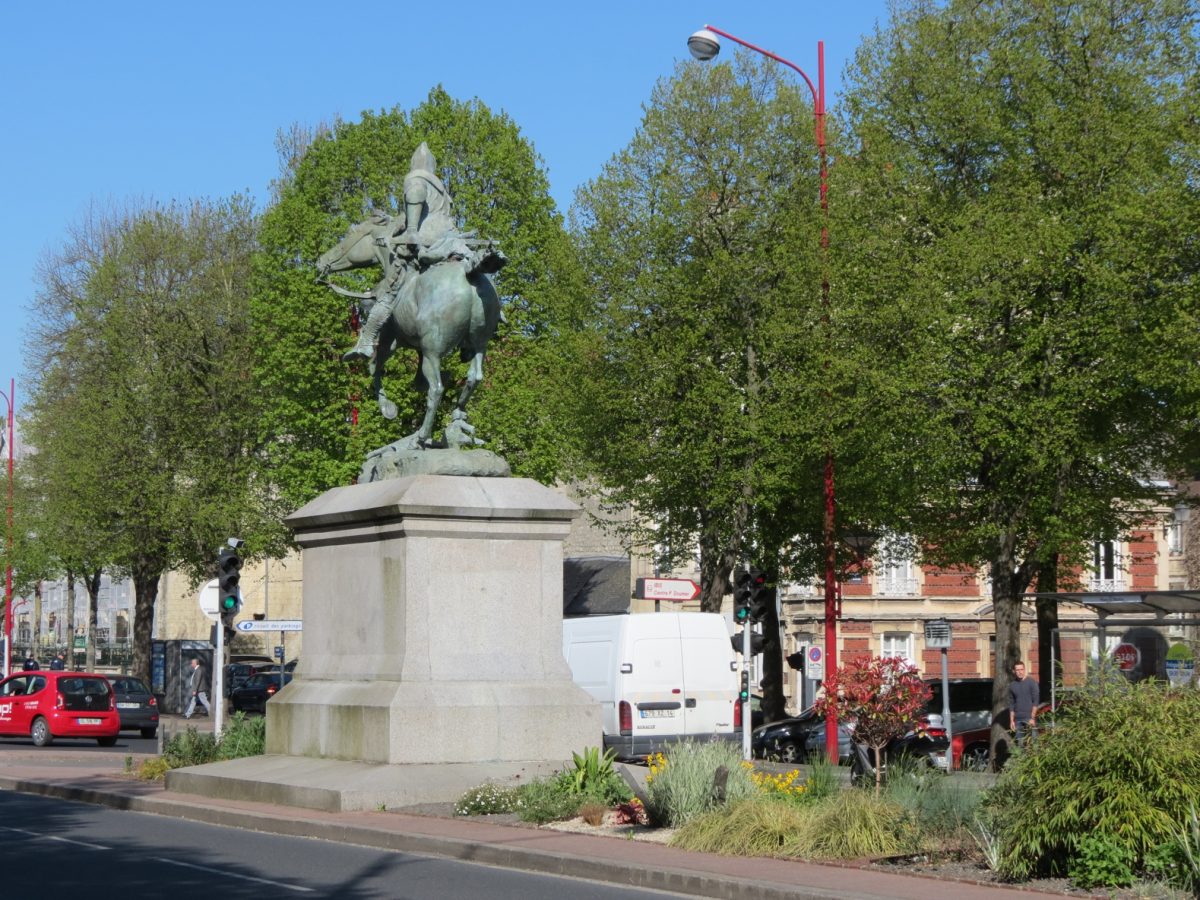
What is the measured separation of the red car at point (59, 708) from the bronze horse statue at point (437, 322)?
20.8 meters

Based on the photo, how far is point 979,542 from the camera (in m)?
33.0

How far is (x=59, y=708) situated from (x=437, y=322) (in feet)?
73.5

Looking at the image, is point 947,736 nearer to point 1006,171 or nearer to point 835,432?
point 835,432

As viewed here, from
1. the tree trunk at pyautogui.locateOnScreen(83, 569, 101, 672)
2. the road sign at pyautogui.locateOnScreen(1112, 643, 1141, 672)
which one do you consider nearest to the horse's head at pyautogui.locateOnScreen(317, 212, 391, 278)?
the road sign at pyautogui.locateOnScreen(1112, 643, 1141, 672)

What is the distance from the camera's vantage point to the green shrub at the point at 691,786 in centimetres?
1487

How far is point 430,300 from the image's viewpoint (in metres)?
19.1

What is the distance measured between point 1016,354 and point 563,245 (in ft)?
37.0

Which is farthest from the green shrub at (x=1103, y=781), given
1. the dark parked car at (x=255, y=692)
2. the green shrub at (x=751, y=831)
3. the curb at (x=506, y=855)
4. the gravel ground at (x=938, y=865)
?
the dark parked car at (x=255, y=692)

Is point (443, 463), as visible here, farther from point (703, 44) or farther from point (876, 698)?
point (703, 44)

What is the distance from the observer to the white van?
96.5 feet

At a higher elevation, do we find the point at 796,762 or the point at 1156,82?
the point at 1156,82

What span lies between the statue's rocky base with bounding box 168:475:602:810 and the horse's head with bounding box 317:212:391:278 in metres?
3.01

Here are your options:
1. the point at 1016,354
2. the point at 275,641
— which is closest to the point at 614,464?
the point at 1016,354

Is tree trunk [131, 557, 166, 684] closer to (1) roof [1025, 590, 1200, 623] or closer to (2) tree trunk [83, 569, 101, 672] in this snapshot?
(2) tree trunk [83, 569, 101, 672]
